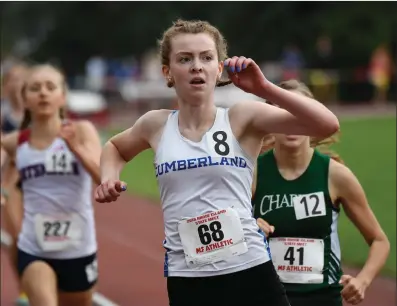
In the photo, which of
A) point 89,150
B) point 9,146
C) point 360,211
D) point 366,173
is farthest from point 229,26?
point 360,211

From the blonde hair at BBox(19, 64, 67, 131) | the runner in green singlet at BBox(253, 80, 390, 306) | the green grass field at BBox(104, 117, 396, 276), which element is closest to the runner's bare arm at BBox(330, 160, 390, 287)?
the runner in green singlet at BBox(253, 80, 390, 306)

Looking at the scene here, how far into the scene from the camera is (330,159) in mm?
4711

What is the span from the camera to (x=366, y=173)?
16156mm

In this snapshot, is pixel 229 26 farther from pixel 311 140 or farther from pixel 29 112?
pixel 311 140

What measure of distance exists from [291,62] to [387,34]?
5385 millimetres

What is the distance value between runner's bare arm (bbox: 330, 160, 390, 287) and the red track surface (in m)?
3.04

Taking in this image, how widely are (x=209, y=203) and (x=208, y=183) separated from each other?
0.08 m

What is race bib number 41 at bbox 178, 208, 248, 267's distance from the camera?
12.1ft

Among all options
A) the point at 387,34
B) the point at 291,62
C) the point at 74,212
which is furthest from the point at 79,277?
the point at 387,34

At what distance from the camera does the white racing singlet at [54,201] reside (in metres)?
5.79

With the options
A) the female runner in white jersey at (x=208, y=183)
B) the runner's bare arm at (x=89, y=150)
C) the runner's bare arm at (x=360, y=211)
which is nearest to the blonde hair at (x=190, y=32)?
the female runner in white jersey at (x=208, y=183)

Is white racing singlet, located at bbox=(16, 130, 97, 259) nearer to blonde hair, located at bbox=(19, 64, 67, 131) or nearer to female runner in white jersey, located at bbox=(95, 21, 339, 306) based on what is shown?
blonde hair, located at bbox=(19, 64, 67, 131)

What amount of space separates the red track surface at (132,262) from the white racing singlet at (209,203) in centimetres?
411

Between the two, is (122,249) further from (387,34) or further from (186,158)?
(387,34)
